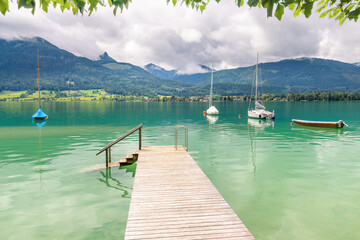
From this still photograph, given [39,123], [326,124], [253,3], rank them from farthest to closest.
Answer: [39,123]
[326,124]
[253,3]

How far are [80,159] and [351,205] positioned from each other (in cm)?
1977

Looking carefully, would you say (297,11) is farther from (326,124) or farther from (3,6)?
(326,124)

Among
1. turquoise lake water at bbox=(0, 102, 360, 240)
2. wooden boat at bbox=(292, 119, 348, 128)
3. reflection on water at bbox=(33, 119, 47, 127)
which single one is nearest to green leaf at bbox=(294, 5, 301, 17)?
turquoise lake water at bbox=(0, 102, 360, 240)

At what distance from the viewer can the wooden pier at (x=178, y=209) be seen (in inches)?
249

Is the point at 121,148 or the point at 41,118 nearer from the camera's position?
the point at 121,148

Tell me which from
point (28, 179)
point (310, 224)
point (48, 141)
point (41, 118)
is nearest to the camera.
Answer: point (310, 224)

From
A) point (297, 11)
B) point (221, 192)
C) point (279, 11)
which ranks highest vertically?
point (297, 11)

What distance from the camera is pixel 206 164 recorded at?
19562mm

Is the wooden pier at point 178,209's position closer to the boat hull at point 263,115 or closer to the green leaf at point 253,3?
the green leaf at point 253,3

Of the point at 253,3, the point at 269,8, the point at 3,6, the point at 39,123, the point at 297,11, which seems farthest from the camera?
the point at 39,123

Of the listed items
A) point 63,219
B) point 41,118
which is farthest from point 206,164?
point 41,118

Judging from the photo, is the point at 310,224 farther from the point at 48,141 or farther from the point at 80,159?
the point at 48,141

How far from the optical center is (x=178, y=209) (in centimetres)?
784

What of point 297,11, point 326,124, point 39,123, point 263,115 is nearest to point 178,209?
point 297,11
